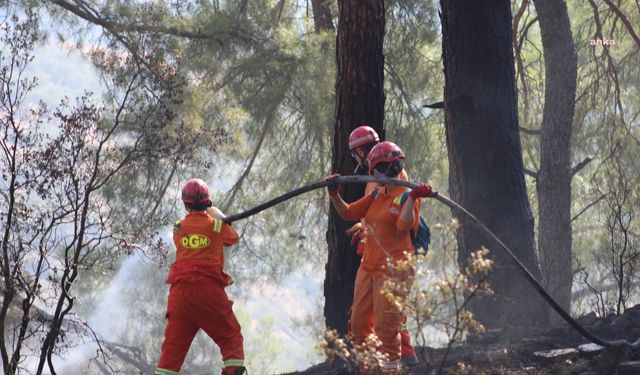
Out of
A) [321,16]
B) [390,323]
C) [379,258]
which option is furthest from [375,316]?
[321,16]

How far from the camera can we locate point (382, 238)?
6699mm

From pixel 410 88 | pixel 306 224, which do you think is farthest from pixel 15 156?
pixel 306 224

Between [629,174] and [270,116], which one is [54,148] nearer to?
[270,116]

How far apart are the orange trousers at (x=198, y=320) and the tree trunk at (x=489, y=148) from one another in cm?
316

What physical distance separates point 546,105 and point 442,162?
12.2ft

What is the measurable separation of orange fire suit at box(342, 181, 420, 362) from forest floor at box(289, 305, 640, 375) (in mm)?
324

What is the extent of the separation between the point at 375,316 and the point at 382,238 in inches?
20.4

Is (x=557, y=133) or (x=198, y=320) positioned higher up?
(x=557, y=133)

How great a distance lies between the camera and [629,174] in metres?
17.8

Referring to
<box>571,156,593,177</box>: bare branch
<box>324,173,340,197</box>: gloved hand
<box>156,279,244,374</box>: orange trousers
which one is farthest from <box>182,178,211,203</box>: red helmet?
<box>571,156,593,177</box>: bare branch

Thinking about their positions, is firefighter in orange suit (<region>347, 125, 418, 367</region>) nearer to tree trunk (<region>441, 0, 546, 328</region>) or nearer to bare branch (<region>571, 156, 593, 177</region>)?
tree trunk (<region>441, 0, 546, 328</region>)

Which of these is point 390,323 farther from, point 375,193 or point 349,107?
point 349,107

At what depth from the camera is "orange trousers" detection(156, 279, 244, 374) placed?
6707 mm

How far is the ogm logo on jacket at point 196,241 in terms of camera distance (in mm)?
6801
